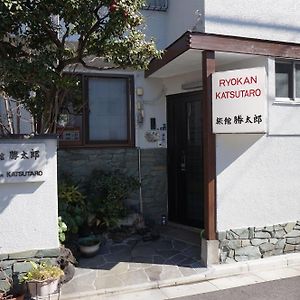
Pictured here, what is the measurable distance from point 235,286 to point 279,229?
158 centimetres

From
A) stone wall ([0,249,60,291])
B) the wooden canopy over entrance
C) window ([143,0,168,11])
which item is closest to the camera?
stone wall ([0,249,60,291])

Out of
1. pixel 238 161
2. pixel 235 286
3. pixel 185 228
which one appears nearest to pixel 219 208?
pixel 238 161

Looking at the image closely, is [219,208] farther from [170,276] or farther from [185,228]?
[185,228]

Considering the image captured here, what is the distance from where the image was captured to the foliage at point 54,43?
4566mm

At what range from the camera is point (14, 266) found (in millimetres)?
5027

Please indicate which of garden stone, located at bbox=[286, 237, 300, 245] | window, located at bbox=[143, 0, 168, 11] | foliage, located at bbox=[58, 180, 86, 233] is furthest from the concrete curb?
window, located at bbox=[143, 0, 168, 11]

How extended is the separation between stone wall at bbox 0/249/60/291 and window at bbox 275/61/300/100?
4.82m

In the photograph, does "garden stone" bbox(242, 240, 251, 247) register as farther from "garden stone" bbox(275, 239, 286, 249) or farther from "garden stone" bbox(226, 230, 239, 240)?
"garden stone" bbox(275, 239, 286, 249)

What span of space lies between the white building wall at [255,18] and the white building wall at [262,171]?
0.61 meters

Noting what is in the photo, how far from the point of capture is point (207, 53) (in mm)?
5812

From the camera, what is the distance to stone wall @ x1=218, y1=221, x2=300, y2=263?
19.7 ft

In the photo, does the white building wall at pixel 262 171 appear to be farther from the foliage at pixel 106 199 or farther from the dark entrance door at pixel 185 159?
the foliage at pixel 106 199

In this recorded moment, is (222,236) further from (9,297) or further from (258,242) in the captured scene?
(9,297)

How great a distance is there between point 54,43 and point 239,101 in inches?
115
